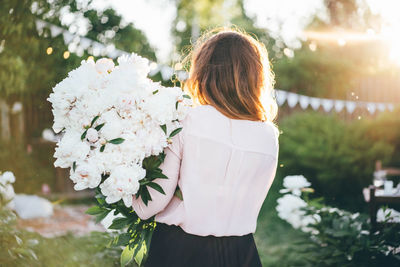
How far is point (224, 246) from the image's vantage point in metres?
1.87

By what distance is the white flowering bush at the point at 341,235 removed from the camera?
3.76 metres

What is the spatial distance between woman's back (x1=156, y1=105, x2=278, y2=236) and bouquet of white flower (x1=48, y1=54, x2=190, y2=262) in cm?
9

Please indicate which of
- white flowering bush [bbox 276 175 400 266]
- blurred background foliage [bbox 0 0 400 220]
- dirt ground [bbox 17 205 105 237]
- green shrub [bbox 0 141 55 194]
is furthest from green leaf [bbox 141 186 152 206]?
green shrub [bbox 0 141 55 194]

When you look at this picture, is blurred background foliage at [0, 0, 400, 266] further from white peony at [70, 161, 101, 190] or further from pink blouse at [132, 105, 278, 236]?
white peony at [70, 161, 101, 190]

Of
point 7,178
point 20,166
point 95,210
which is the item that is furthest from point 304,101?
point 95,210

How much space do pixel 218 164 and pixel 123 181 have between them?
37cm

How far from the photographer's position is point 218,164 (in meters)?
1.71

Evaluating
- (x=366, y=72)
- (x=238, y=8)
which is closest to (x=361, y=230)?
(x=366, y=72)

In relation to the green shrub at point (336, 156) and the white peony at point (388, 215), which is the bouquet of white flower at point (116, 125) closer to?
the white peony at point (388, 215)

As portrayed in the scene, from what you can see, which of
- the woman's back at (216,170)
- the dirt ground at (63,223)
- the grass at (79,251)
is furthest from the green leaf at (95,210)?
the dirt ground at (63,223)

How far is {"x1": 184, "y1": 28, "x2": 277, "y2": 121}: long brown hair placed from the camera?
1.78 metres

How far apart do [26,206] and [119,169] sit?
6.36 meters

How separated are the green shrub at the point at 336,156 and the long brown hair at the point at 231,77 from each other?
6.37 metres

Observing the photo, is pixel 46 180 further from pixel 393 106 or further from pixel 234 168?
pixel 234 168
